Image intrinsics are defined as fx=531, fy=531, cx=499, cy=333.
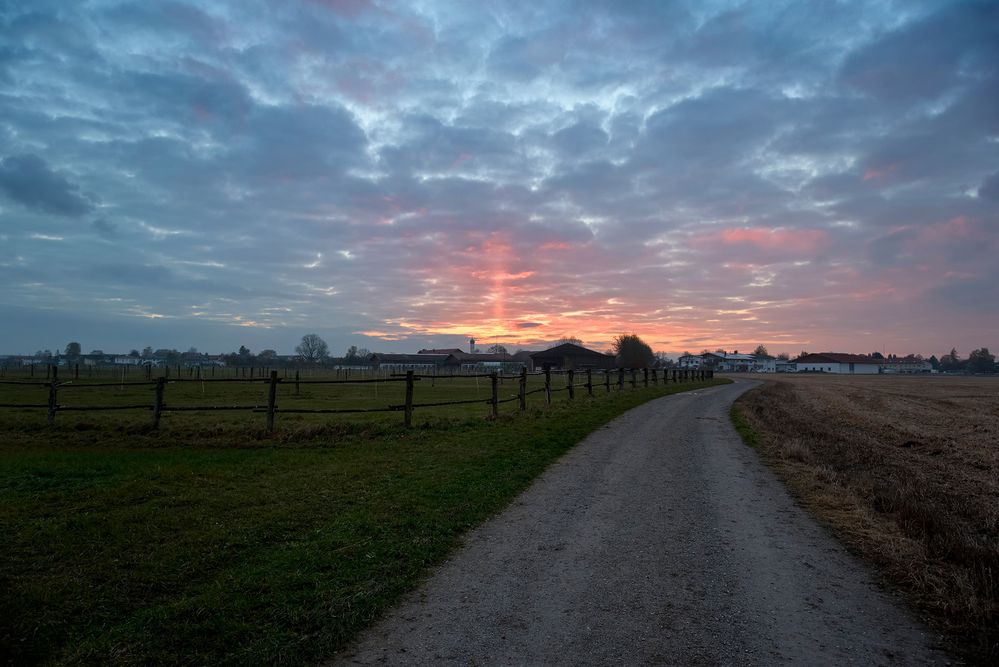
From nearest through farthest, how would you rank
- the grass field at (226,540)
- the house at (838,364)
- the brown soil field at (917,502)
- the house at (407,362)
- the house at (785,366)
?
the grass field at (226,540) → the brown soil field at (917,502) → the house at (407,362) → the house at (838,364) → the house at (785,366)

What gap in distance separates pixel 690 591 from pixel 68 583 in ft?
17.9

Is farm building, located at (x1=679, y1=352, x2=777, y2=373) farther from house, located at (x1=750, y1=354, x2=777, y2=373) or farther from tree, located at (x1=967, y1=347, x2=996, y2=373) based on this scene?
tree, located at (x1=967, y1=347, x2=996, y2=373)

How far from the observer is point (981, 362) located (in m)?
153

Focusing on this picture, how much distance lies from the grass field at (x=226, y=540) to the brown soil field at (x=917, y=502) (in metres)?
4.32

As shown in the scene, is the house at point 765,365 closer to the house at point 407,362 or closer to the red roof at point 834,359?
the red roof at point 834,359

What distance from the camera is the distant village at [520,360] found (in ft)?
308

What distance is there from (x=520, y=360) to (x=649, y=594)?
129 meters

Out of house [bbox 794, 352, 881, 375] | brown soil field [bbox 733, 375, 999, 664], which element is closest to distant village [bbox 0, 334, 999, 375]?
house [bbox 794, 352, 881, 375]

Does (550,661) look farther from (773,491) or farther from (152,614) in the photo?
(773,491)

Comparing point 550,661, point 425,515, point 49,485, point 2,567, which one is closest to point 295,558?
point 425,515

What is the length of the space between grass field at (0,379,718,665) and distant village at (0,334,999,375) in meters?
73.1

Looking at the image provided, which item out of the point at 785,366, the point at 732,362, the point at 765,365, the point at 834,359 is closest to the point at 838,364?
the point at 834,359

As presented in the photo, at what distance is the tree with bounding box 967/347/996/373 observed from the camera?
149 metres

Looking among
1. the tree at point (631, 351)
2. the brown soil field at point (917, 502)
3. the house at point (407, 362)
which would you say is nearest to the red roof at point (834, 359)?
the tree at point (631, 351)
